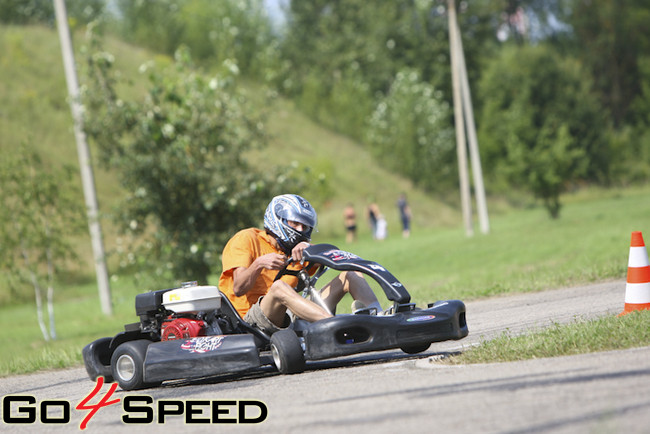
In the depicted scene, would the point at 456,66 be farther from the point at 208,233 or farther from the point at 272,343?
the point at 272,343

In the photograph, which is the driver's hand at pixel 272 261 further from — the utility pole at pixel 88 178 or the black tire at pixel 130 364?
the utility pole at pixel 88 178

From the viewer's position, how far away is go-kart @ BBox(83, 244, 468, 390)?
6.91m

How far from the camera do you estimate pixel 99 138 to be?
1855 cm

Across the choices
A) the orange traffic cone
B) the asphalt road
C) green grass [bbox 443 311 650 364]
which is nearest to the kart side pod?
the asphalt road

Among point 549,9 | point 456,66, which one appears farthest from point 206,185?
point 549,9

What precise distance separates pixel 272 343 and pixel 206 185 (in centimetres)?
1094

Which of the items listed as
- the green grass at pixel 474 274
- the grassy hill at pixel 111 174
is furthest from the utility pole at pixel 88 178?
the grassy hill at pixel 111 174

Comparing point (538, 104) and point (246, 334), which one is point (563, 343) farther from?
point (538, 104)

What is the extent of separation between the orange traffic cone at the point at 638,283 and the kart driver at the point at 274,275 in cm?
263

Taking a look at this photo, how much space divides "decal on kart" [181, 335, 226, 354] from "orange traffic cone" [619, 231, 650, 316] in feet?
12.3

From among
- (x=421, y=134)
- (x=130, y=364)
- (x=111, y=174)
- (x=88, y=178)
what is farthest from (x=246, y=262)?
(x=421, y=134)

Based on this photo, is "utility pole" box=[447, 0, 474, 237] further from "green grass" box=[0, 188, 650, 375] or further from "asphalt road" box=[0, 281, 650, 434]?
"asphalt road" box=[0, 281, 650, 434]

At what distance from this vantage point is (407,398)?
206 inches

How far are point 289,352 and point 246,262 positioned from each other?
935mm
